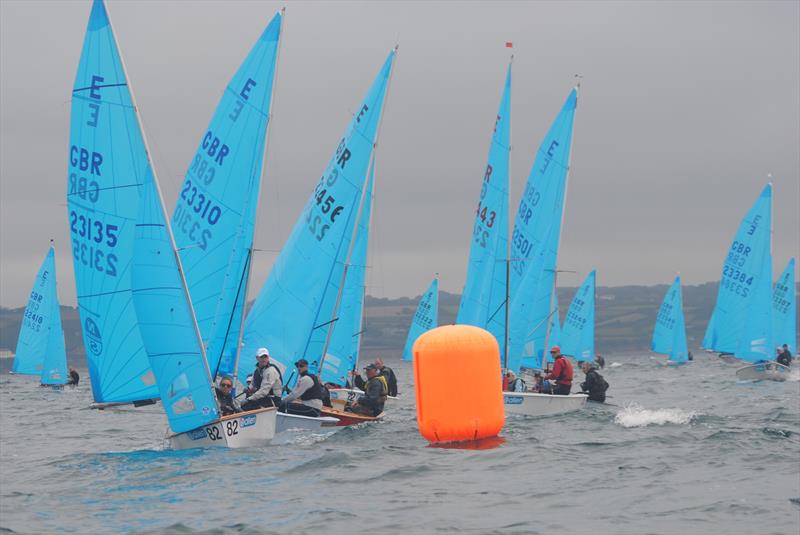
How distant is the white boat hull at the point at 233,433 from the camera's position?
15.0 m

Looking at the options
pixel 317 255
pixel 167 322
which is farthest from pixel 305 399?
pixel 317 255

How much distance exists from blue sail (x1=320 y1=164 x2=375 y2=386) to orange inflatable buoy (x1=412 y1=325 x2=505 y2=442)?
14939mm

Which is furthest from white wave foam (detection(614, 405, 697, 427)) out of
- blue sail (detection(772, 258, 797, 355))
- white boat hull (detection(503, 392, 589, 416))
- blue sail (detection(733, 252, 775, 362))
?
blue sail (detection(772, 258, 797, 355))

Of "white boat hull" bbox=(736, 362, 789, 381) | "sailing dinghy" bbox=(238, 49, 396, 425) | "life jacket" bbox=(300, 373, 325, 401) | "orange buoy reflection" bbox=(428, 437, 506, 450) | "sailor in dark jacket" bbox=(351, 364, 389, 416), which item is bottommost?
"white boat hull" bbox=(736, 362, 789, 381)

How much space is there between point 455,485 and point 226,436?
180 inches

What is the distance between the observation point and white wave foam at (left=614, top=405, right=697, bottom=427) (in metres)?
18.6

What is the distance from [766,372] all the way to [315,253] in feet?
77.3

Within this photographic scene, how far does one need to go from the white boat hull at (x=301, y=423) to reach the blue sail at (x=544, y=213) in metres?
11.5

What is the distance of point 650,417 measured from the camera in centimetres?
1933

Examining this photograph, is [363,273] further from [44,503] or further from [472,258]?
[44,503]

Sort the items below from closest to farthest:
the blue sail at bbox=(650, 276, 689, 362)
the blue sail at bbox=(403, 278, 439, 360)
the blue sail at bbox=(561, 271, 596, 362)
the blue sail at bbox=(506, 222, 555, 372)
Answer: the blue sail at bbox=(506, 222, 555, 372)
the blue sail at bbox=(403, 278, 439, 360)
the blue sail at bbox=(561, 271, 596, 362)
the blue sail at bbox=(650, 276, 689, 362)

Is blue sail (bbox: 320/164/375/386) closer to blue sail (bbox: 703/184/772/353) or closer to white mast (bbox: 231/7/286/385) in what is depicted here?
white mast (bbox: 231/7/286/385)

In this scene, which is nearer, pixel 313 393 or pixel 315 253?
pixel 313 393

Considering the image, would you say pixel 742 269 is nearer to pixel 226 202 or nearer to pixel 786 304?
pixel 786 304
